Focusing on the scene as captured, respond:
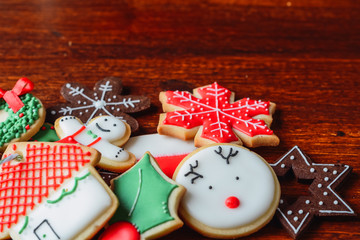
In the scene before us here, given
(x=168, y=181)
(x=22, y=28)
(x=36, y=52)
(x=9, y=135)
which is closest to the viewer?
(x=168, y=181)

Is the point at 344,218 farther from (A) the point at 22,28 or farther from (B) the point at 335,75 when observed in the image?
(A) the point at 22,28

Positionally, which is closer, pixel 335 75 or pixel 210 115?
pixel 210 115

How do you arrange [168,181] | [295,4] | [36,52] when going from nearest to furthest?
[168,181] < [36,52] < [295,4]

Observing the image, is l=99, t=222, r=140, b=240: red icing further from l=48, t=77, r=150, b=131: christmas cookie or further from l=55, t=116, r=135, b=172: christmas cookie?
l=48, t=77, r=150, b=131: christmas cookie

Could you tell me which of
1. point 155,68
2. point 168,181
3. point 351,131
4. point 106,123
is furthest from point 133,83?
point 351,131

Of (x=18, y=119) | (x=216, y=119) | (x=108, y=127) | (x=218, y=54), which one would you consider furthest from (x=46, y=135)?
(x=218, y=54)
